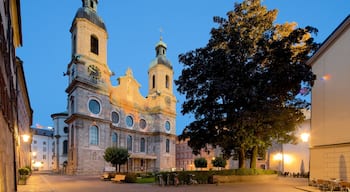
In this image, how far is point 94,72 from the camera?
47969mm

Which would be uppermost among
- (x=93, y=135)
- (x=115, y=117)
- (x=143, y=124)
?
(x=115, y=117)

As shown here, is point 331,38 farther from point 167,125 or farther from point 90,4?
point 167,125

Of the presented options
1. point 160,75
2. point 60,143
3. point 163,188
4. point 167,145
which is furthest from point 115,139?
point 163,188

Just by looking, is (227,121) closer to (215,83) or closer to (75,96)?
(215,83)

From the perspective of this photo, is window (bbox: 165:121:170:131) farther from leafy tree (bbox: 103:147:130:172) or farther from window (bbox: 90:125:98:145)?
leafy tree (bbox: 103:147:130:172)

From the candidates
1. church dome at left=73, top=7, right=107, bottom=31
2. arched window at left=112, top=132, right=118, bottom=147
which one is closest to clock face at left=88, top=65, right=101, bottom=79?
church dome at left=73, top=7, right=107, bottom=31

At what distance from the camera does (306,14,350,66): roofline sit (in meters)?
17.4

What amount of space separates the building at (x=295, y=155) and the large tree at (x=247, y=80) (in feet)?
44.8

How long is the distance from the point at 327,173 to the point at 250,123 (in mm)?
5751

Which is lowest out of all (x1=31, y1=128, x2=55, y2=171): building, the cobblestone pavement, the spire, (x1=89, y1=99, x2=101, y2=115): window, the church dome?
(x1=31, y1=128, x2=55, y2=171): building

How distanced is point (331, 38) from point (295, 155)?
77.8 feet

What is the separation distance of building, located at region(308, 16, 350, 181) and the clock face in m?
35.4

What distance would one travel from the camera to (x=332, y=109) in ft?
61.6

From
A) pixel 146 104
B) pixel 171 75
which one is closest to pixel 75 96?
pixel 146 104
